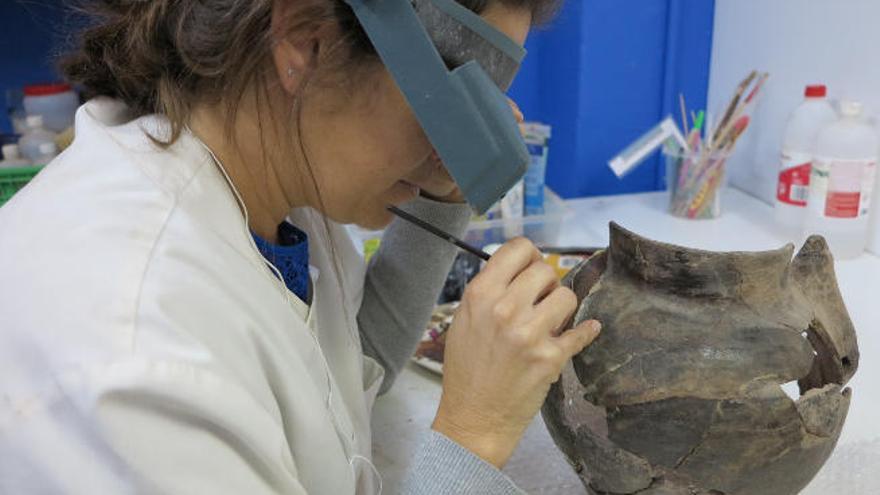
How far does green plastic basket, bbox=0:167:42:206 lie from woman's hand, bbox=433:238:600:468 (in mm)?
1205

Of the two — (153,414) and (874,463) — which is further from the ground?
(153,414)

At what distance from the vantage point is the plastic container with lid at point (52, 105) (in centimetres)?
183

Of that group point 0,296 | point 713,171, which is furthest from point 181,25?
point 713,171

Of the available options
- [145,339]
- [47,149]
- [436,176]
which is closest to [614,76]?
[436,176]

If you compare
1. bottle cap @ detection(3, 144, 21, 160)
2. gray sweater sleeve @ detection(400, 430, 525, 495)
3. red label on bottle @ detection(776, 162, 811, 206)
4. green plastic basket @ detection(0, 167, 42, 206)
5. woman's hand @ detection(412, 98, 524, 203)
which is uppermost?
woman's hand @ detection(412, 98, 524, 203)

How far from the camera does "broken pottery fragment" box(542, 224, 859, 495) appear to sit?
27.8 inches

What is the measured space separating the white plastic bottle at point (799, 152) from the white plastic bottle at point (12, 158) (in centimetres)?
155

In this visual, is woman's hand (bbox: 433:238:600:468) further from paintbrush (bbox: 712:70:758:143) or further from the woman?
paintbrush (bbox: 712:70:758:143)

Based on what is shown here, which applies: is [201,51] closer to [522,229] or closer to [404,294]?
[404,294]

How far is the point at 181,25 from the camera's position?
2.40 ft

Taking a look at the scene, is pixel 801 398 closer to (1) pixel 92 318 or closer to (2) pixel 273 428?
(2) pixel 273 428

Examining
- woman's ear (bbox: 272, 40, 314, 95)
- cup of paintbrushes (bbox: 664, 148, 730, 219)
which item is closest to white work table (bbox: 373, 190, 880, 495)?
cup of paintbrushes (bbox: 664, 148, 730, 219)

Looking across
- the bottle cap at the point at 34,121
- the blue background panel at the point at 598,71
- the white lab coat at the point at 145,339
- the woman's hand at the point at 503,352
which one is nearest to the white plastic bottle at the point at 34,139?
the bottle cap at the point at 34,121

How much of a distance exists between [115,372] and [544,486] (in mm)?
558
